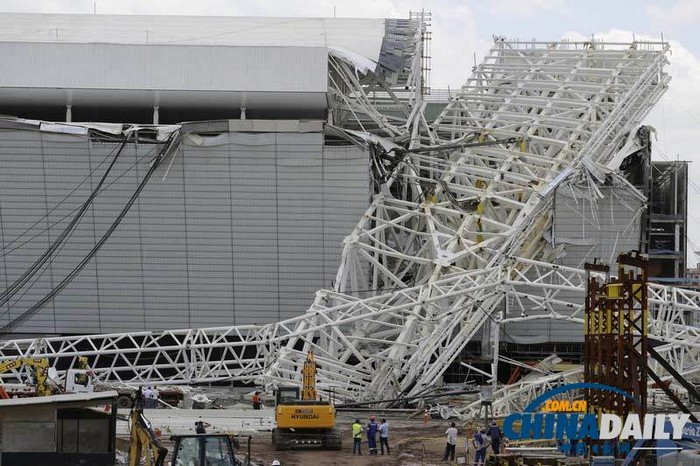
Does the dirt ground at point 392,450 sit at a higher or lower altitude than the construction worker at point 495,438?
lower

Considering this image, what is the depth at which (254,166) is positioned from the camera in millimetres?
83062

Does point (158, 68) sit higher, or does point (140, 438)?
point (158, 68)

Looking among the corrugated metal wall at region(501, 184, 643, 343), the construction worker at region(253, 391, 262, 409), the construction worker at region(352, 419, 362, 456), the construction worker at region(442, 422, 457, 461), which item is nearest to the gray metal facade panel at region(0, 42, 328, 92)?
the corrugated metal wall at region(501, 184, 643, 343)

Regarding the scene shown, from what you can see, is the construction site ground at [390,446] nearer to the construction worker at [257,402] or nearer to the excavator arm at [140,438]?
the construction worker at [257,402]

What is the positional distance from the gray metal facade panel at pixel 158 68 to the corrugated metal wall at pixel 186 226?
3877 mm

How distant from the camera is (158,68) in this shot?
8525 cm

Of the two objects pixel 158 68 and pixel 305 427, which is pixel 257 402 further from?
pixel 158 68

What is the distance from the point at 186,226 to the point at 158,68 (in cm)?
844

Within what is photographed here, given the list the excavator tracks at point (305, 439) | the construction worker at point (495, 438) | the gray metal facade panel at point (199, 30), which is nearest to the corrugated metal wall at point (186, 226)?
the gray metal facade panel at point (199, 30)

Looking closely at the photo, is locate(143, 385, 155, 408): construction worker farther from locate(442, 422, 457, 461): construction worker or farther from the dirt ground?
locate(442, 422, 457, 461): construction worker

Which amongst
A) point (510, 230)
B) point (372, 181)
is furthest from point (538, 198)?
point (372, 181)

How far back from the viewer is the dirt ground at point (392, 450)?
175 ft

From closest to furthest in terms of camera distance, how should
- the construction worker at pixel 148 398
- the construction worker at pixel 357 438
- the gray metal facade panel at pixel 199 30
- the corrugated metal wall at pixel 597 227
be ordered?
the construction worker at pixel 357 438 < the construction worker at pixel 148 398 < the corrugated metal wall at pixel 597 227 < the gray metal facade panel at pixel 199 30

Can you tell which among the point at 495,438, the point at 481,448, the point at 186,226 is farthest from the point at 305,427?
the point at 186,226
